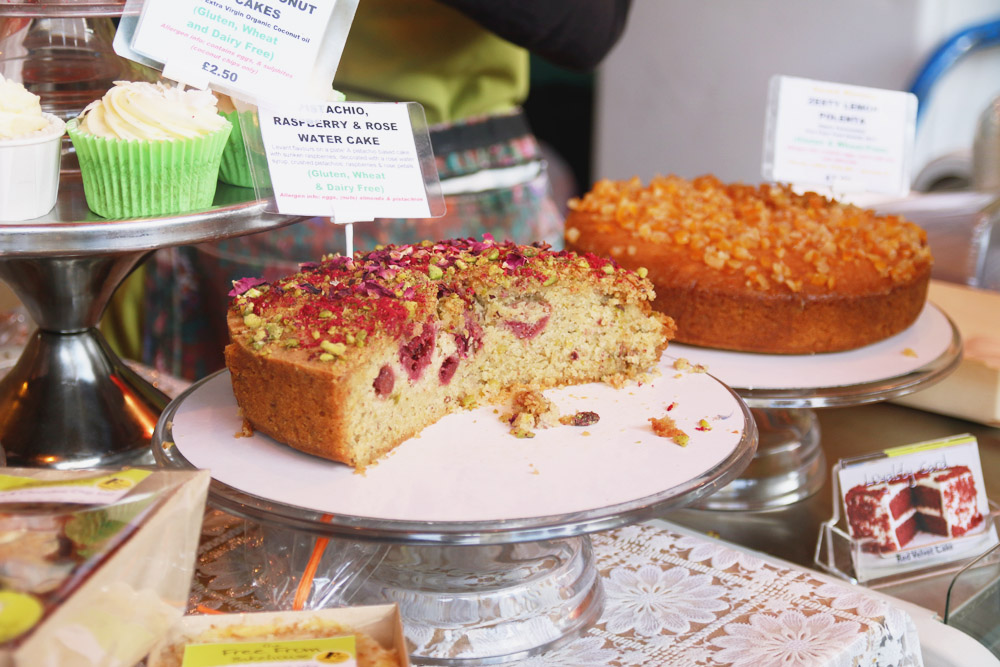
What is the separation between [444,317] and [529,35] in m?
0.82

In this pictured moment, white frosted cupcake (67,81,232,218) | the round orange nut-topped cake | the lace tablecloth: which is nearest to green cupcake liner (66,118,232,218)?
white frosted cupcake (67,81,232,218)

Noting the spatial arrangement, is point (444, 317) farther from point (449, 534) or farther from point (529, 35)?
point (529, 35)

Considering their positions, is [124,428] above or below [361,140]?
below

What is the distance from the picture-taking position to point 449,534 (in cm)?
99

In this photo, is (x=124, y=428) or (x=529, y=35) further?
(x=529, y=35)

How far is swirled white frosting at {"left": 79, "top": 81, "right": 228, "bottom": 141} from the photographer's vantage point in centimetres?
130

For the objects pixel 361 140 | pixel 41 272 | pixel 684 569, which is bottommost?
pixel 684 569

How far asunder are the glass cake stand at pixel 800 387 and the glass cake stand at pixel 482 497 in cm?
27

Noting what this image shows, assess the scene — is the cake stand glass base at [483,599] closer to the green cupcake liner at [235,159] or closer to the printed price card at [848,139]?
the green cupcake liner at [235,159]

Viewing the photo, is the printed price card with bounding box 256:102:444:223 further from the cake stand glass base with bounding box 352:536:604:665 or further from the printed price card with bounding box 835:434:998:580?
the printed price card with bounding box 835:434:998:580

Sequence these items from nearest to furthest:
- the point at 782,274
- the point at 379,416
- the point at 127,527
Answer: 1. the point at 127,527
2. the point at 379,416
3. the point at 782,274

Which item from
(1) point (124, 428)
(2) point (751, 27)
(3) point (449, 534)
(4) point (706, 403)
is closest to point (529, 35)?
(4) point (706, 403)

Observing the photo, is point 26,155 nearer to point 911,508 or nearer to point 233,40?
point 233,40

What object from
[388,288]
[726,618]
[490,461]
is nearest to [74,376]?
[388,288]
